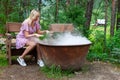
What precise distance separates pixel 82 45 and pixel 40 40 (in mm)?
1044

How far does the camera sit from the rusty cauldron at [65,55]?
602 centimetres

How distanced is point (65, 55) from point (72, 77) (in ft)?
1.56

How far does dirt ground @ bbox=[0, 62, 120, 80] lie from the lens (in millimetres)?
6039

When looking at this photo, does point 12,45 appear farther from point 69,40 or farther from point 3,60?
point 69,40

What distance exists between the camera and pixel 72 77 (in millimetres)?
6051

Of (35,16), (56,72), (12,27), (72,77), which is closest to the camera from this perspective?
(72,77)

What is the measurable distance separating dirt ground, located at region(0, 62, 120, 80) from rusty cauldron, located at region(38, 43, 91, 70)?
265 mm

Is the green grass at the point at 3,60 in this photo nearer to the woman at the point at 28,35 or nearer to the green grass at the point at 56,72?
the woman at the point at 28,35

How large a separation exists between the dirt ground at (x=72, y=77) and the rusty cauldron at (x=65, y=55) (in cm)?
27

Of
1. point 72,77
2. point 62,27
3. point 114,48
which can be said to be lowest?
point 72,77

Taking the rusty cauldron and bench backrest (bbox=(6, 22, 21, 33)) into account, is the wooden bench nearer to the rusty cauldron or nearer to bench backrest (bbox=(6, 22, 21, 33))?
bench backrest (bbox=(6, 22, 21, 33))

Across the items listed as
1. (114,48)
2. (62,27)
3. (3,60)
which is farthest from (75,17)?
(3,60)

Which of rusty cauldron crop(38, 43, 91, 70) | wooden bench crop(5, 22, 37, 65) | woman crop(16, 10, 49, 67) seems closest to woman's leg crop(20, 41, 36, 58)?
woman crop(16, 10, 49, 67)

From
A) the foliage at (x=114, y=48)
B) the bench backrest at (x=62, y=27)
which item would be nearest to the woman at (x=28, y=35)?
the bench backrest at (x=62, y=27)
